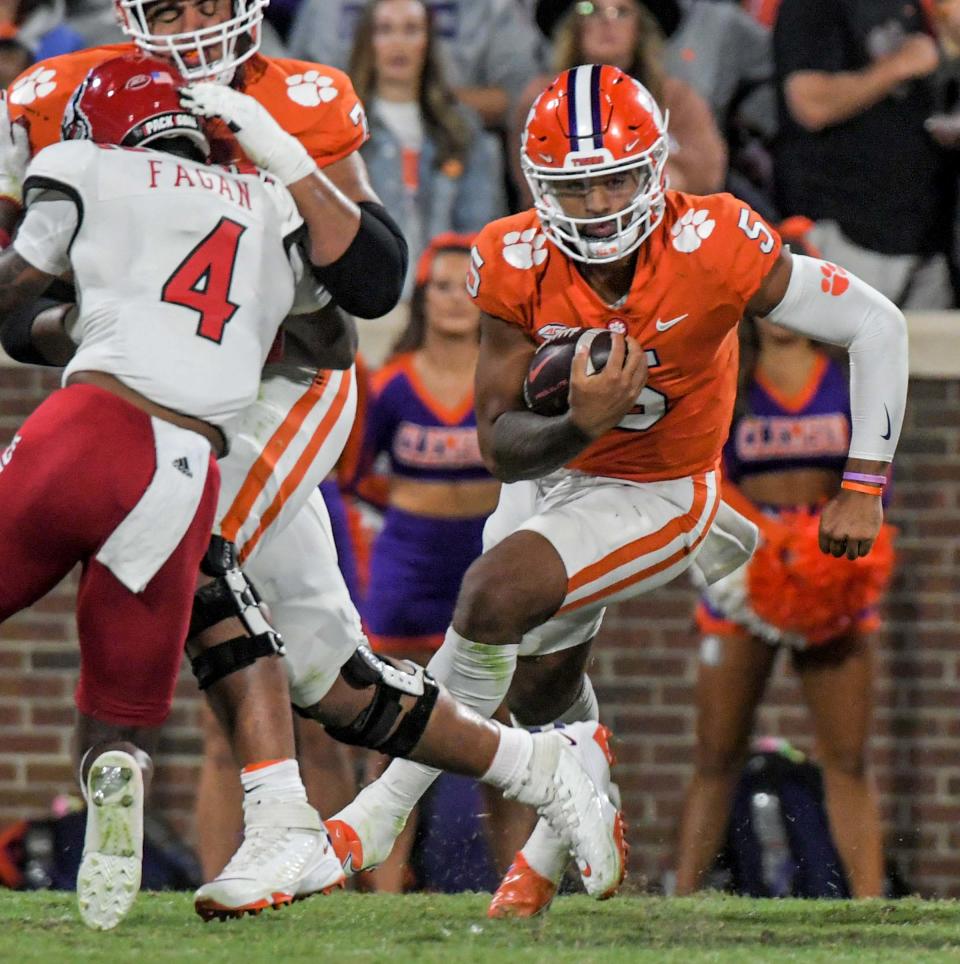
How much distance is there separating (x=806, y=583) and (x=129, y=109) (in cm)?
298

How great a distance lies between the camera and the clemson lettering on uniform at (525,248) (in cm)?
454

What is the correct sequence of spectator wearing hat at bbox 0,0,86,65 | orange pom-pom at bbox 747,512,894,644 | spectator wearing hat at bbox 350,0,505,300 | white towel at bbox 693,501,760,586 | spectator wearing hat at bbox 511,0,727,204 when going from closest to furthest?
white towel at bbox 693,501,760,586
orange pom-pom at bbox 747,512,894,644
spectator wearing hat at bbox 511,0,727,204
spectator wearing hat at bbox 350,0,505,300
spectator wearing hat at bbox 0,0,86,65

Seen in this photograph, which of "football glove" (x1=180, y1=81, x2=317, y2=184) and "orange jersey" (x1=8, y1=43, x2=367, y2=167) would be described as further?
"orange jersey" (x1=8, y1=43, x2=367, y2=167)

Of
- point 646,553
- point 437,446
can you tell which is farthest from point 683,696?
point 646,553

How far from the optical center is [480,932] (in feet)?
13.8

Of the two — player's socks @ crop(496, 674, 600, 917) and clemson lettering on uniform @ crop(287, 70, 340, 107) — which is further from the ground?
clemson lettering on uniform @ crop(287, 70, 340, 107)

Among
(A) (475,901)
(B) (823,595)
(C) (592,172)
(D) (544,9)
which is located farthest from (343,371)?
(D) (544,9)

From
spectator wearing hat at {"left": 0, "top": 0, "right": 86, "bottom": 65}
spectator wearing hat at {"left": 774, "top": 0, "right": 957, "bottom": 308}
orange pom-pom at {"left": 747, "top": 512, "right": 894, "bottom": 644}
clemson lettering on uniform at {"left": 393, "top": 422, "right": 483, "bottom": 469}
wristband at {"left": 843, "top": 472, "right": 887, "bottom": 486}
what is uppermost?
spectator wearing hat at {"left": 0, "top": 0, "right": 86, "bottom": 65}

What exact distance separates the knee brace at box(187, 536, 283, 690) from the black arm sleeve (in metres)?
0.58

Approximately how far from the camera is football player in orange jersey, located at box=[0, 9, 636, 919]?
400cm

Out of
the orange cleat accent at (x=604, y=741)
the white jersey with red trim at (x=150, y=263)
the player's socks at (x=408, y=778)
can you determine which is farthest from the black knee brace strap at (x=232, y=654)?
the orange cleat accent at (x=604, y=741)

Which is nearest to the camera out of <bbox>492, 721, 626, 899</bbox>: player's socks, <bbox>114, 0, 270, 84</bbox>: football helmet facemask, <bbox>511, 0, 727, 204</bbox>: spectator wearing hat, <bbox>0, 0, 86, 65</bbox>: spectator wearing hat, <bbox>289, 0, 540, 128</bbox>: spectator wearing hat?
<bbox>114, 0, 270, 84</bbox>: football helmet facemask

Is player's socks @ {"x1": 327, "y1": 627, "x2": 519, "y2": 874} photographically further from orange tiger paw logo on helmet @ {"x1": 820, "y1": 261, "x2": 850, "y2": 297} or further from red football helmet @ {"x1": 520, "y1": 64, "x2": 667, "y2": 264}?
orange tiger paw logo on helmet @ {"x1": 820, "y1": 261, "x2": 850, "y2": 297}

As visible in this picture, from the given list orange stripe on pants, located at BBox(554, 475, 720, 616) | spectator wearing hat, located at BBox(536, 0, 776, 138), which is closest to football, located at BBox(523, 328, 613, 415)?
orange stripe on pants, located at BBox(554, 475, 720, 616)
